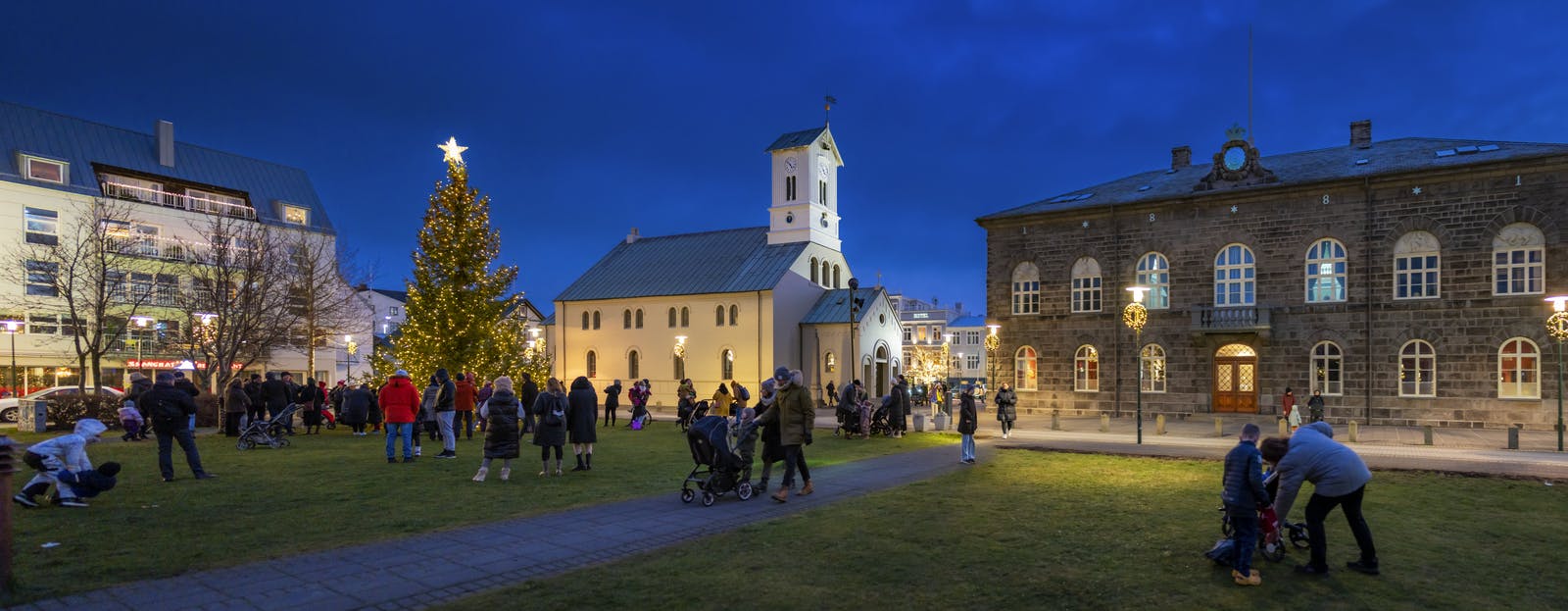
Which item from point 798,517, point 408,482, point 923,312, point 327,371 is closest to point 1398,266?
point 798,517

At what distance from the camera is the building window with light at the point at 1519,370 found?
84.5 ft

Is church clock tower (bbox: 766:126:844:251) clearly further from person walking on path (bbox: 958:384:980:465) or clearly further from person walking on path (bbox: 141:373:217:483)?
person walking on path (bbox: 141:373:217:483)

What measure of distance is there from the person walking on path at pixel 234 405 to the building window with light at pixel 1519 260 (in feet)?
120

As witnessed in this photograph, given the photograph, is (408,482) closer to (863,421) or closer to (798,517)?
(798,517)

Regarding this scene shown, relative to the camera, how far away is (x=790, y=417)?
39.1ft

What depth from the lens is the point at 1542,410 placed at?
1001 inches

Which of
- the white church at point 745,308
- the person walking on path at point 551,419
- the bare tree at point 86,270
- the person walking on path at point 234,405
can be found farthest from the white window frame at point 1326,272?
the bare tree at point 86,270

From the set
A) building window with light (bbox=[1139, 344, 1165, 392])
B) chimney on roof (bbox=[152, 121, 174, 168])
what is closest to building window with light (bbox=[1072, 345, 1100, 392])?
building window with light (bbox=[1139, 344, 1165, 392])

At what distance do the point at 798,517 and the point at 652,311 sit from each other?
138 ft

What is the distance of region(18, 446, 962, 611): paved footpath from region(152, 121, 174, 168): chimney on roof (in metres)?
46.8

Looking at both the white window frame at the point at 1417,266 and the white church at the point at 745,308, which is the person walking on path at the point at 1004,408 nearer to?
the white window frame at the point at 1417,266

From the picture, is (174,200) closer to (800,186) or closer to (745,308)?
(745,308)

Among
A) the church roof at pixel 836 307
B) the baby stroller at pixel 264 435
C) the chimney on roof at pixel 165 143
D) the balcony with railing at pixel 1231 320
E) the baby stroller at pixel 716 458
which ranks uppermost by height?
the chimney on roof at pixel 165 143

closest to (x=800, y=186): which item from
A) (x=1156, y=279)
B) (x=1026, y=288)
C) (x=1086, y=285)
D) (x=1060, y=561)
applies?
(x=1026, y=288)
